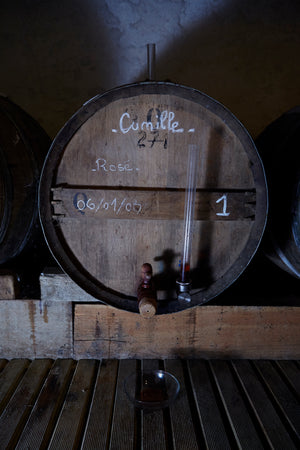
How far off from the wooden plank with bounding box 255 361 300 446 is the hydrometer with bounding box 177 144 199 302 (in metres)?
0.73

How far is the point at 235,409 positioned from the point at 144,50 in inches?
108

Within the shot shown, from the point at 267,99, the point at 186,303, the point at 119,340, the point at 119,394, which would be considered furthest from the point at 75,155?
the point at 267,99

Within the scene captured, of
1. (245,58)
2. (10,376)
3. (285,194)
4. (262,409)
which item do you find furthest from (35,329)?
(245,58)

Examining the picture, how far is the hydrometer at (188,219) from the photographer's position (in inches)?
55.6

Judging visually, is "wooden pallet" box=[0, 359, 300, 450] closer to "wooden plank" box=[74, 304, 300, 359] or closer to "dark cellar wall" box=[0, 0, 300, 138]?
"wooden plank" box=[74, 304, 300, 359]

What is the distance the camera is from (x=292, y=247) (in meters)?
1.58

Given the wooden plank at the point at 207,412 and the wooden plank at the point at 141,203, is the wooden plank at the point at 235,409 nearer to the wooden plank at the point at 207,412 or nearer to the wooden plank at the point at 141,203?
the wooden plank at the point at 207,412

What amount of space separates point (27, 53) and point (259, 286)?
2743mm

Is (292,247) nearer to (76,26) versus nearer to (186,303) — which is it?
(186,303)

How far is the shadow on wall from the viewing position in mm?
2605

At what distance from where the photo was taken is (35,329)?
180 cm

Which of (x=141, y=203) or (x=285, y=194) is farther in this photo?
(x=285, y=194)

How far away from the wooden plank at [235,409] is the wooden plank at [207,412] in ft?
0.12

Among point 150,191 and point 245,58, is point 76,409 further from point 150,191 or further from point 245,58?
point 245,58
